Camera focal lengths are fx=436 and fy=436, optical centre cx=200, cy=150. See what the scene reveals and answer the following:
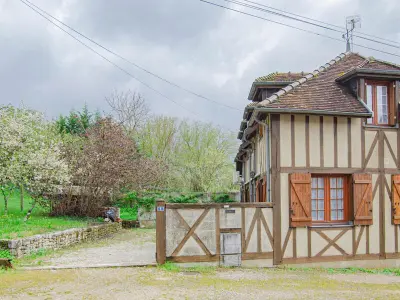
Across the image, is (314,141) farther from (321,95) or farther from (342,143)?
(321,95)

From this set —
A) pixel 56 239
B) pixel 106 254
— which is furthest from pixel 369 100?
pixel 56 239

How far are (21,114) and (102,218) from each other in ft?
19.5

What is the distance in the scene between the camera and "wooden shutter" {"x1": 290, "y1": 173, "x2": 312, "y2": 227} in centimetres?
1138

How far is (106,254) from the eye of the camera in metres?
12.9

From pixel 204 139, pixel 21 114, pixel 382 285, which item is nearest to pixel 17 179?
pixel 21 114

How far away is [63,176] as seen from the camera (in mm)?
17703

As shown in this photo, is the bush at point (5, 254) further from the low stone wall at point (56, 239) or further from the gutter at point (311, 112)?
the gutter at point (311, 112)

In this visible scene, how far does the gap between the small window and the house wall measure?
0.30 meters

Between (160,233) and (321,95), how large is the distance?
19.2 feet

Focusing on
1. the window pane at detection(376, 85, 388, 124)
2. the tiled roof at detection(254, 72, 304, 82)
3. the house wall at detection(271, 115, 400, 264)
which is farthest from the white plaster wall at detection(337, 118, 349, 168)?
the tiled roof at detection(254, 72, 304, 82)

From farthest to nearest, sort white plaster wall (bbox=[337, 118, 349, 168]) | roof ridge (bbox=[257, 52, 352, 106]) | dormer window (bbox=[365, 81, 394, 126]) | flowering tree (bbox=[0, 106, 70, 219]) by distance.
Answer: flowering tree (bbox=[0, 106, 70, 219]), dormer window (bbox=[365, 81, 394, 126]), white plaster wall (bbox=[337, 118, 349, 168]), roof ridge (bbox=[257, 52, 352, 106])

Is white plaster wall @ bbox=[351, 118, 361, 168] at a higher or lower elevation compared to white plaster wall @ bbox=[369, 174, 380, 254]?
higher

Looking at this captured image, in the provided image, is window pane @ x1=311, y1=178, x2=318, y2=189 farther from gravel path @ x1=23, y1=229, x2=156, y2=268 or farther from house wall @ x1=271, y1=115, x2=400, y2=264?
gravel path @ x1=23, y1=229, x2=156, y2=268

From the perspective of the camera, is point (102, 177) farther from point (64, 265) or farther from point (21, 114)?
point (64, 265)
